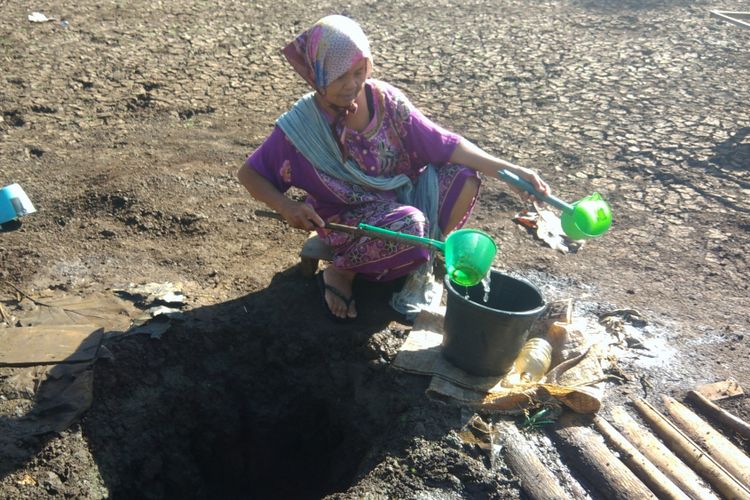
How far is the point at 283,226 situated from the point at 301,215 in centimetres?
120

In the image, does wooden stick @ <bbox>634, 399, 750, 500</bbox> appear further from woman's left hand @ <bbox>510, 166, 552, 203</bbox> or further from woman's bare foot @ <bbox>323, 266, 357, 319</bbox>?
woman's bare foot @ <bbox>323, 266, 357, 319</bbox>

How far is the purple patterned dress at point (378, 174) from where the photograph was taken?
3102mm

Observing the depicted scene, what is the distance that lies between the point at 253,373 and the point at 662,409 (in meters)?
1.74

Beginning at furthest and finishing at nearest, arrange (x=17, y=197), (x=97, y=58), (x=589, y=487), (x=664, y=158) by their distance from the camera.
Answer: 1. (x=97, y=58)
2. (x=664, y=158)
3. (x=17, y=197)
4. (x=589, y=487)

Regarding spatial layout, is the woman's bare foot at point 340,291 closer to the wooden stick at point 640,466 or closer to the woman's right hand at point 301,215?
the woman's right hand at point 301,215

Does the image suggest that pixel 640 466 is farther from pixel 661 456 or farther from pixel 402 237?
pixel 402 237

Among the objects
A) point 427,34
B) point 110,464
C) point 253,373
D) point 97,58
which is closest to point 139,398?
point 110,464

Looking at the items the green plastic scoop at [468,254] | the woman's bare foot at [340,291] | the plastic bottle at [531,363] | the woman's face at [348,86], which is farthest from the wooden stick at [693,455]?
the woman's face at [348,86]

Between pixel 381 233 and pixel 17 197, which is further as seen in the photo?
pixel 17 197

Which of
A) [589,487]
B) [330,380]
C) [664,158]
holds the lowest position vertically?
[330,380]

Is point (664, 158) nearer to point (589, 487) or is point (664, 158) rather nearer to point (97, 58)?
point (589, 487)

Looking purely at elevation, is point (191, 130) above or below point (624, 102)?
below

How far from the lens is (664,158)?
4863 millimetres

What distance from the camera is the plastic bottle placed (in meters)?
2.89
